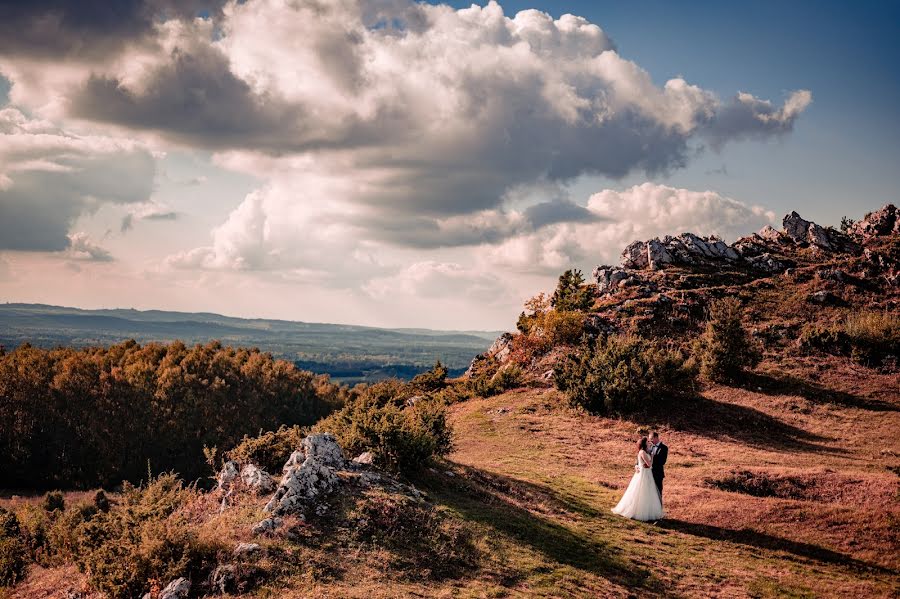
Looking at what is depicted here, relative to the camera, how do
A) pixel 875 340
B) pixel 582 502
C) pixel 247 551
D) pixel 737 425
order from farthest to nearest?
pixel 875 340
pixel 737 425
pixel 582 502
pixel 247 551

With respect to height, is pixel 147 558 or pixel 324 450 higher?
pixel 324 450

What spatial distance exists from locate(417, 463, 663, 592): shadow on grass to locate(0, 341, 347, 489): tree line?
128 ft

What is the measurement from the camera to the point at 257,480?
49.4ft

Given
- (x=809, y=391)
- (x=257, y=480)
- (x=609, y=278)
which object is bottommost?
(x=257, y=480)

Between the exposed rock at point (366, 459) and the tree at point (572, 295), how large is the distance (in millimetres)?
38566

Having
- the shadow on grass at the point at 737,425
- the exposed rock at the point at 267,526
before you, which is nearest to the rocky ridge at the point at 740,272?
the shadow on grass at the point at 737,425

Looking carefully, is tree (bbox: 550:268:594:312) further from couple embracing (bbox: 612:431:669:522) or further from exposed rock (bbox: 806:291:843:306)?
couple embracing (bbox: 612:431:669:522)

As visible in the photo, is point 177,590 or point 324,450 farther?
point 324,450

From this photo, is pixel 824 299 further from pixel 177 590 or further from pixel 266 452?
pixel 177 590

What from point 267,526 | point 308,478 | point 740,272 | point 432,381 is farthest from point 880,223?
point 267,526

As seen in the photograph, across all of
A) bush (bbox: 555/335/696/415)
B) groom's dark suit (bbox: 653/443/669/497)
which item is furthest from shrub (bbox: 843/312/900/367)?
groom's dark suit (bbox: 653/443/669/497)

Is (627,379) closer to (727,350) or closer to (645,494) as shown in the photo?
(727,350)

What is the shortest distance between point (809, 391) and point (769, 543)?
25.0 m

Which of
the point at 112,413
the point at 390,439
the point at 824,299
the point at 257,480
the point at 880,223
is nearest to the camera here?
the point at 257,480
